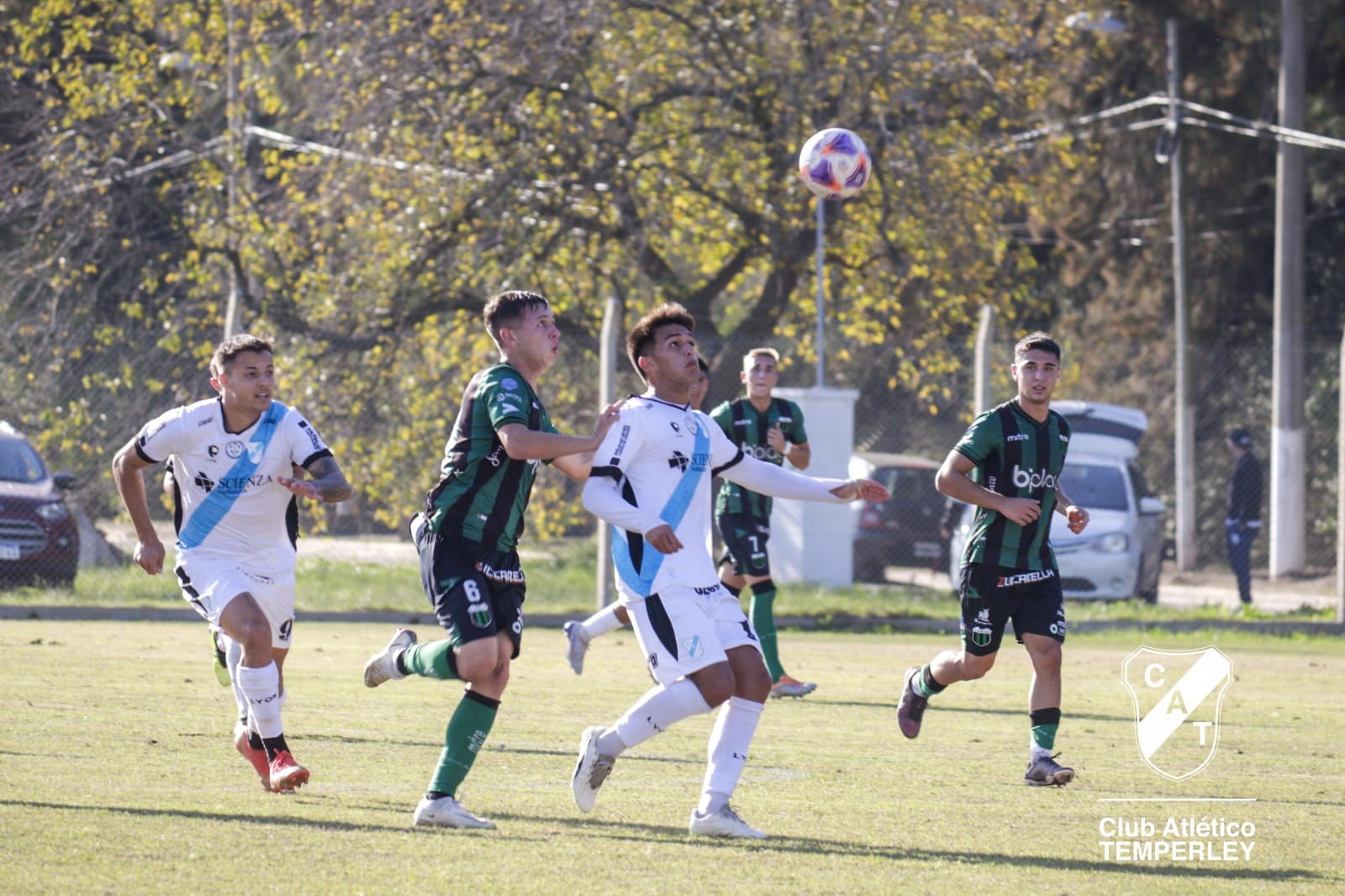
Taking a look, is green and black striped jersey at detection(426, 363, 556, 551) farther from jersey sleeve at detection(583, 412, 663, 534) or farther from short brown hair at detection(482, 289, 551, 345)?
jersey sleeve at detection(583, 412, 663, 534)

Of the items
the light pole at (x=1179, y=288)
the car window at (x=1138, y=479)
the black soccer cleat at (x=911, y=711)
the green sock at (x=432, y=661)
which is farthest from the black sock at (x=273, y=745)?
the light pole at (x=1179, y=288)

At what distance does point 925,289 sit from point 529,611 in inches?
278

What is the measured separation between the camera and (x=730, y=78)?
20.6 meters

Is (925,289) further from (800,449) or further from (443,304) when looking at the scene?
(800,449)

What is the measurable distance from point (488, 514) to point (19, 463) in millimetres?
12317

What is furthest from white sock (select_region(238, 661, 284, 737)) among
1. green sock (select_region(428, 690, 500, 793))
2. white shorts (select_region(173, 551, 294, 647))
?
green sock (select_region(428, 690, 500, 793))

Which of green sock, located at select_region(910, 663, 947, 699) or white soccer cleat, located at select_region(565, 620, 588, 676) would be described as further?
green sock, located at select_region(910, 663, 947, 699)

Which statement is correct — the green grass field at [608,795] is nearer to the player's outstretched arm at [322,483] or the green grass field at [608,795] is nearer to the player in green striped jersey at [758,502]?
the player in green striped jersey at [758,502]

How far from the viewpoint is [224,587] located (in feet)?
23.5

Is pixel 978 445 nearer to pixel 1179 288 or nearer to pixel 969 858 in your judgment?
pixel 969 858

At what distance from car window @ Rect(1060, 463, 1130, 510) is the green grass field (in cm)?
836

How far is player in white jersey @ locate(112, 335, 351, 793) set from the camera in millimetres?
Answer: 7176

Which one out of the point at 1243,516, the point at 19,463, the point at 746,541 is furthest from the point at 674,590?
the point at 1243,516

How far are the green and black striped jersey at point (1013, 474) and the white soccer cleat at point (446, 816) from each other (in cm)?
300
